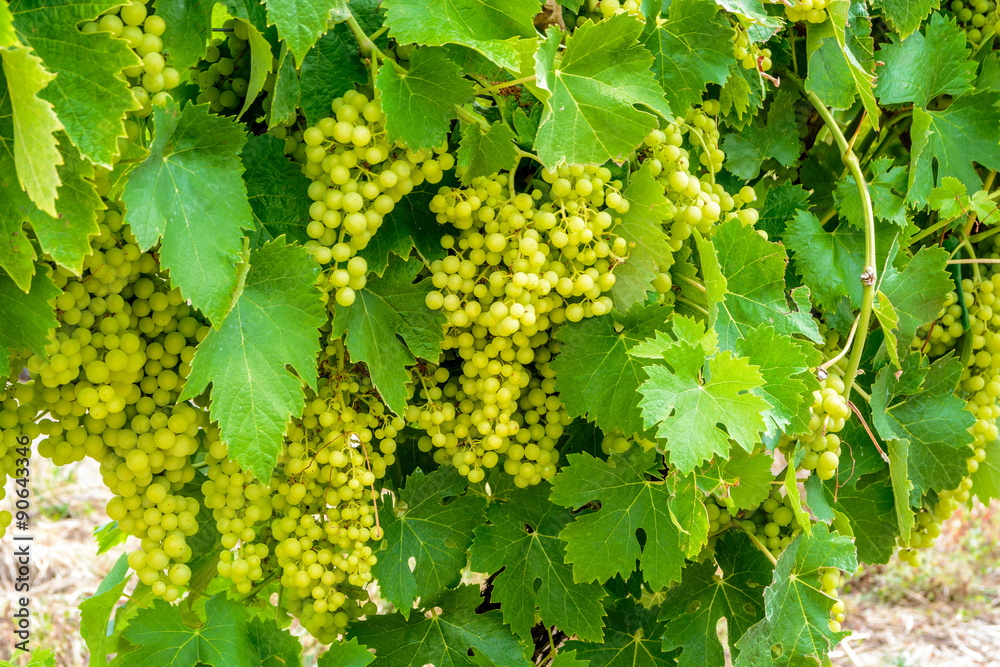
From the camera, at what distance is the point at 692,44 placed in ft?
3.44

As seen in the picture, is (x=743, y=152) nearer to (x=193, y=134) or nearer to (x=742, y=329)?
(x=742, y=329)

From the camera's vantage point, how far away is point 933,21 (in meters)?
1.40

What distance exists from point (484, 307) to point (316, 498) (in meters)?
0.36

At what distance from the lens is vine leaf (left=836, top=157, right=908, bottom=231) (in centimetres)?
133

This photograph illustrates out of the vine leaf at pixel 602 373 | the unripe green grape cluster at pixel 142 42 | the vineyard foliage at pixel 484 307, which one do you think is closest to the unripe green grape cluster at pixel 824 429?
the vineyard foliage at pixel 484 307

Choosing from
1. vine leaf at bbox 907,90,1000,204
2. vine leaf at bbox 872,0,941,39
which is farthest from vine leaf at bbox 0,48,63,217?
vine leaf at bbox 907,90,1000,204

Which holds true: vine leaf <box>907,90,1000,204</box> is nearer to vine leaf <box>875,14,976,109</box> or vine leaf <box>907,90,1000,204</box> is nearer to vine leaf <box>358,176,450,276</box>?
vine leaf <box>875,14,976,109</box>

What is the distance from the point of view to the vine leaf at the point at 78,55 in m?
0.70

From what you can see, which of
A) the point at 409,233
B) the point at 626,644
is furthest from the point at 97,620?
the point at 626,644

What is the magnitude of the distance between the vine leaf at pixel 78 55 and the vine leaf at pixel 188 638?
0.70m

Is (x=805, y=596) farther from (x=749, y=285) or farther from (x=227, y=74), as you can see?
(x=227, y=74)

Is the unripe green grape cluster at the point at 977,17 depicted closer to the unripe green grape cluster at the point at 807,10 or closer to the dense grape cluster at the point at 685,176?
the unripe green grape cluster at the point at 807,10

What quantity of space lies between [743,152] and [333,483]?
36.7 inches

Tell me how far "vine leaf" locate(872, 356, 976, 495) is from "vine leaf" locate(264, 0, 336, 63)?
1138 mm
